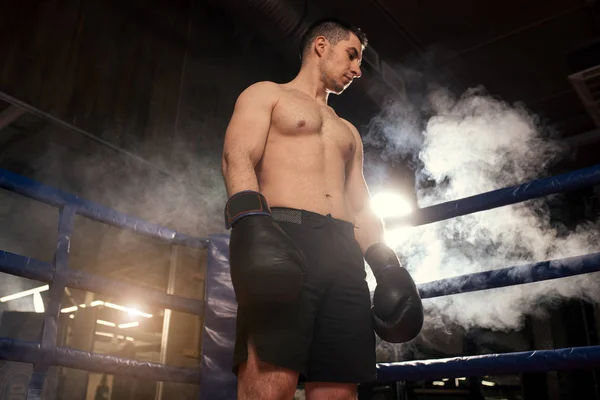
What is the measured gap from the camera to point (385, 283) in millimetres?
1599

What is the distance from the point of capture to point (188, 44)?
4711 mm

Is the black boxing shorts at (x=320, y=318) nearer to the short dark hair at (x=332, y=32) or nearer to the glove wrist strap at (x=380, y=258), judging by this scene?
the glove wrist strap at (x=380, y=258)

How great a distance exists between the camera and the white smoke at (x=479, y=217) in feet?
12.1

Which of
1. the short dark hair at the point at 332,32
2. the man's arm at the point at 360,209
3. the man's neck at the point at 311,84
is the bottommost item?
the man's arm at the point at 360,209

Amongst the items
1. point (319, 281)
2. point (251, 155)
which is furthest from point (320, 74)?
point (319, 281)

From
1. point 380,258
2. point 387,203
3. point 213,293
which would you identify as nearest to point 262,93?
point 380,258

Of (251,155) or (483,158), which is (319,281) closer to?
(251,155)

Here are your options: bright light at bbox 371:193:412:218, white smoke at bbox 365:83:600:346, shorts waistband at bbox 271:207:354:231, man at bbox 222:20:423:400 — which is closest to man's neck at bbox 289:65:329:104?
man at bbox 222:20:423:400

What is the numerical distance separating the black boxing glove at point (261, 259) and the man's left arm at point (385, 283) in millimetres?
374

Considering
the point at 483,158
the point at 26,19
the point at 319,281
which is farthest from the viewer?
the point at 483,158

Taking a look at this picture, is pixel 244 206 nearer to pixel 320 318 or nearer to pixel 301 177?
pixel 301 177

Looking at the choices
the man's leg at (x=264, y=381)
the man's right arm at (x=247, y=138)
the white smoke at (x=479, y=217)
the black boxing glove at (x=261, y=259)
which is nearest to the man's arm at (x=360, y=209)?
the man's right arm at (x=247, y=138)

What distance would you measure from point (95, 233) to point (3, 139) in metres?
2.07

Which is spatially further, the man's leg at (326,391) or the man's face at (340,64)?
the man's face at (340,64)
